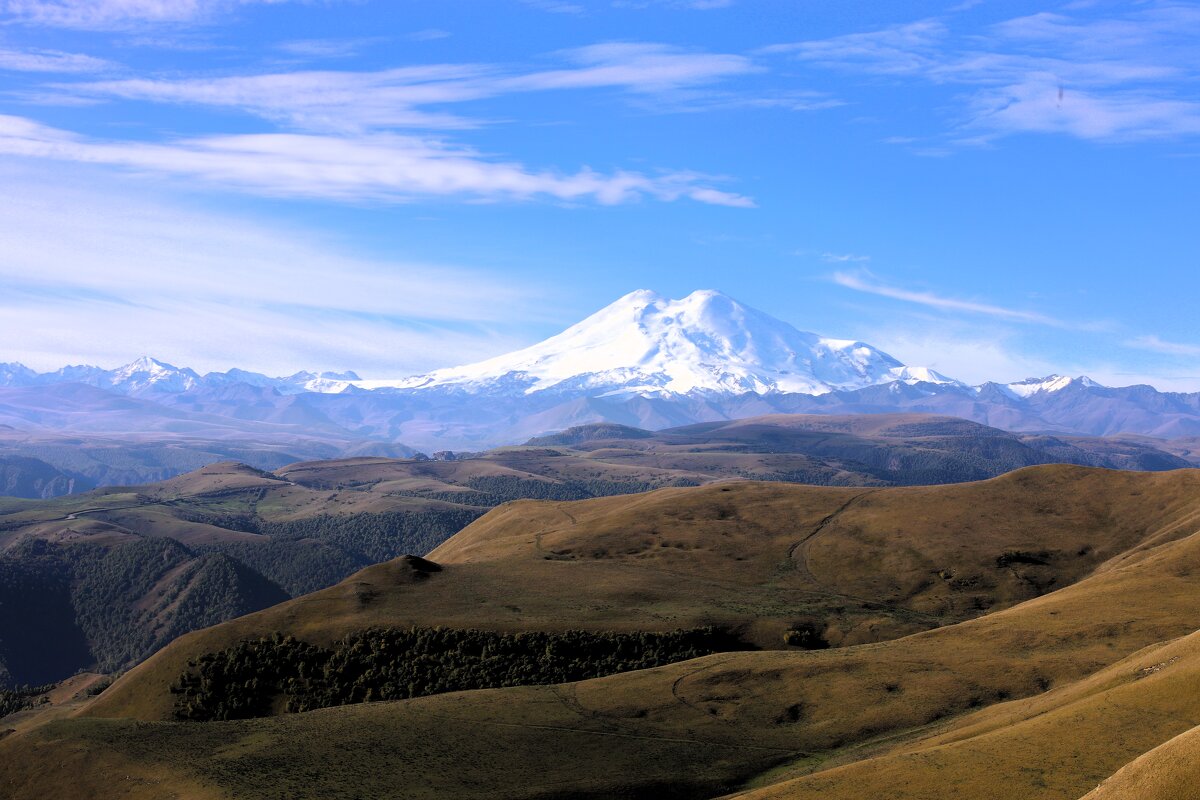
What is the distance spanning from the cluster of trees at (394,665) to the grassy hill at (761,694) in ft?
11.0

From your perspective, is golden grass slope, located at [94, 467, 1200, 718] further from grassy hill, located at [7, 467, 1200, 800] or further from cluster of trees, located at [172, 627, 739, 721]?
cluster of trees, located at [172, 627, 739, 721]

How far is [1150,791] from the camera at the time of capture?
40719 mm

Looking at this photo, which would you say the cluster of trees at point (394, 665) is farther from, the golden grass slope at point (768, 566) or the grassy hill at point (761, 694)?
the grassy hill at point (761, 694)

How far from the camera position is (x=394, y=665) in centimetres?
10794

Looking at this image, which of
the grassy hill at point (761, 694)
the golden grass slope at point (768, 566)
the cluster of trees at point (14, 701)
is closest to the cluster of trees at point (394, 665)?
the golden grass slope at point (768, 566)

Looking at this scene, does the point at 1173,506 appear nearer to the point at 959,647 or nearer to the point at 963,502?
the point at 963,502

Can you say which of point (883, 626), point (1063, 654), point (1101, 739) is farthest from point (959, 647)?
point (1101, 739)

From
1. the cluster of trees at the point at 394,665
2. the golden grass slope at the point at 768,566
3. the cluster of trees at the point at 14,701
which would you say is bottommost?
the cluster of trees at the point at 14,701

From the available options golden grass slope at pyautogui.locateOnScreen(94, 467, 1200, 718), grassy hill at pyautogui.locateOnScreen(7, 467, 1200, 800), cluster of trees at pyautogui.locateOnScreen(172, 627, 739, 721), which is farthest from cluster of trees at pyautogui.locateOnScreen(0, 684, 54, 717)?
cluster of trees at pyautogui.locateOnScreen(172, 627, 739, 721)

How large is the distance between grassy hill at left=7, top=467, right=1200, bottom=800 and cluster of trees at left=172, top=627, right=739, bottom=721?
11.0 feet

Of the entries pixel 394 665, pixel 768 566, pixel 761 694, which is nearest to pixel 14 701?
pixel 394 665

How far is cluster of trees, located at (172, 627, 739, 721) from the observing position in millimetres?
102188

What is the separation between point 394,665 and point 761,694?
3786 centimetres

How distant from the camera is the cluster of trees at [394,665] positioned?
102 metres
